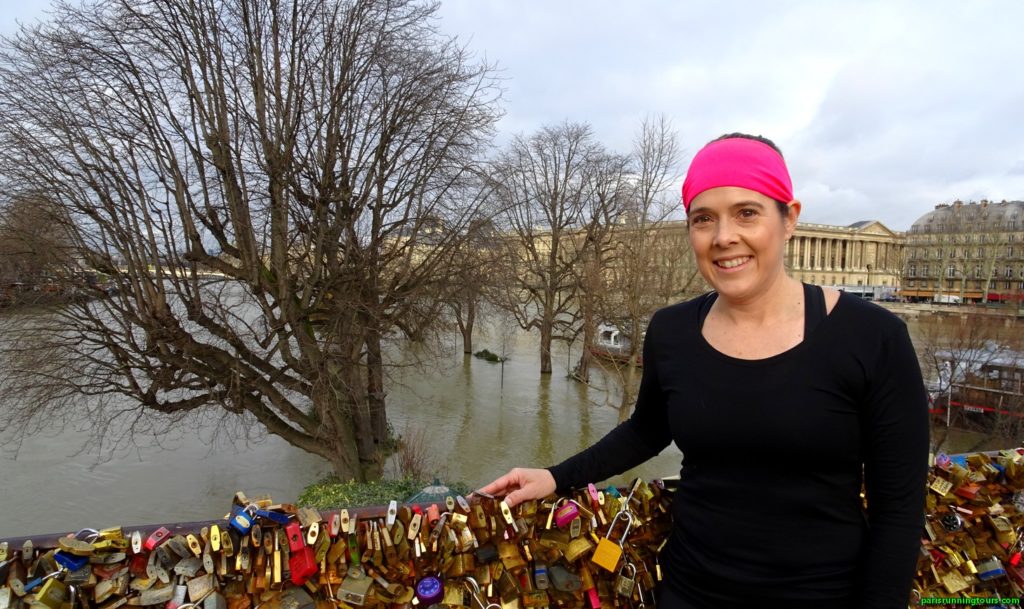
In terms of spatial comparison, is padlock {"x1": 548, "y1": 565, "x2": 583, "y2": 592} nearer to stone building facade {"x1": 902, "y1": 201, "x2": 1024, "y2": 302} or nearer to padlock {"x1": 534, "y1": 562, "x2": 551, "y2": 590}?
padlock {"x1": 534, "y1": 562, "x2": 551, "y2": 590}

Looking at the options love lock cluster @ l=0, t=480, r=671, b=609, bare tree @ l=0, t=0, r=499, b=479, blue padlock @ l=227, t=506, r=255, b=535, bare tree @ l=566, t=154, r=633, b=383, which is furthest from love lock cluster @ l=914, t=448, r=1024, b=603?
bare tree @ l=566, t=154, r=633, b=383

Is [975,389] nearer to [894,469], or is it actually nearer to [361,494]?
[361,494]

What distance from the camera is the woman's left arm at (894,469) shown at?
1.32 meters

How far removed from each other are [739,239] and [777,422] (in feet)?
1.54

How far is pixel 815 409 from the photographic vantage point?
1359 mm

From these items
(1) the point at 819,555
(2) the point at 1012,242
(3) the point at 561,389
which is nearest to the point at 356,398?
(1) the point at 819,555

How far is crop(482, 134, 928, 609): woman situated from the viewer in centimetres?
135

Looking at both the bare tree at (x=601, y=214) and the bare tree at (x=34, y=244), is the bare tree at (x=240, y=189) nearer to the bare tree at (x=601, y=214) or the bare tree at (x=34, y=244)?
the bare tree at (x=34, y=244)

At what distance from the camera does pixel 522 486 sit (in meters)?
1.98

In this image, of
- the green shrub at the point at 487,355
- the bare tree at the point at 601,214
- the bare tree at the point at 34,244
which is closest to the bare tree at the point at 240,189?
the bare tree at the point at 34,244

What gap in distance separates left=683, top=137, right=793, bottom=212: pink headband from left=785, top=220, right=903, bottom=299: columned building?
68.2 metres

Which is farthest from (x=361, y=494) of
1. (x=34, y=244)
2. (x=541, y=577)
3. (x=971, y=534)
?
(x=34, y=244)

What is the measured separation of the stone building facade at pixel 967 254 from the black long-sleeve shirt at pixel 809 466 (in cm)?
6548

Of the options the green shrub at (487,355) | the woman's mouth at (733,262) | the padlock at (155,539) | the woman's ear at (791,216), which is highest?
the woman's ear at (791,216)
